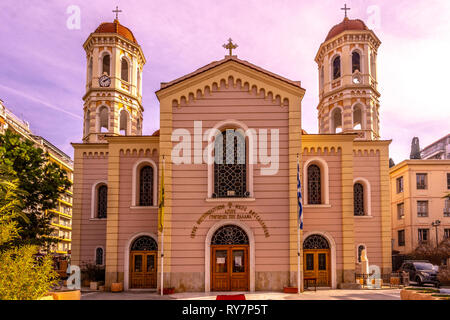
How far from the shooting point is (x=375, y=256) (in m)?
29.3

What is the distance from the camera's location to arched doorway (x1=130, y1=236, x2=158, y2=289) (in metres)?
25.7

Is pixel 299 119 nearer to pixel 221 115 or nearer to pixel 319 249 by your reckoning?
pixel 221 115

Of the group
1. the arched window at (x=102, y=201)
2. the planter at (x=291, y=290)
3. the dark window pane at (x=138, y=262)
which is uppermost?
the arched window at (x=102, y=201)

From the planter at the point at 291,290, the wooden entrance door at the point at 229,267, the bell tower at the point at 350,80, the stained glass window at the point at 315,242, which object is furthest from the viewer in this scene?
the bell tower at the point at 350,80

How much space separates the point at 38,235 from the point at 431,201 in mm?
37260

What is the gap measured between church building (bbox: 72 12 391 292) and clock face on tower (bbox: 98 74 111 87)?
8043 mm

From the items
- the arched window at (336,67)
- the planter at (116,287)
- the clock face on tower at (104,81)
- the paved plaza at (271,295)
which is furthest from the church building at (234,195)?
the clock face on tower at (104,81)

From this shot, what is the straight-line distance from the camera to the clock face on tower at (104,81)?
3376 cm

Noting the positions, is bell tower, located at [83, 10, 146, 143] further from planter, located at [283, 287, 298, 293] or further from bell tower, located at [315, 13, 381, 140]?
planter, located at [283, 287, 298, 293]

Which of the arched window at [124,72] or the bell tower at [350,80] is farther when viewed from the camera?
the arched window at [124,72]

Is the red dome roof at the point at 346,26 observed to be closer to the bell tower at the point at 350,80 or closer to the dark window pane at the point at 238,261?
the bell tower at the point at 350,80

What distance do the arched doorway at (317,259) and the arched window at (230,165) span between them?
17.1 ft

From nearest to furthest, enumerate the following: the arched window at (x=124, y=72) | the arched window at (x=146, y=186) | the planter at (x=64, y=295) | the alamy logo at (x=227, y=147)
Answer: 1. the planter at (x=64, y=295)
2. the alamy logo at (x=227, y=147)
3. the arched window at (x=146, y=186)
4. the arched window at (x=124, y=72)

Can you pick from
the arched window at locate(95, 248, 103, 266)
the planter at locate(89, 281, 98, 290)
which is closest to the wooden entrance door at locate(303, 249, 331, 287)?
the planter at locate(89, 281, 98, 290)
